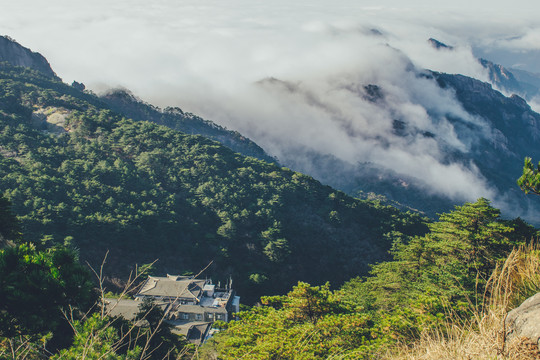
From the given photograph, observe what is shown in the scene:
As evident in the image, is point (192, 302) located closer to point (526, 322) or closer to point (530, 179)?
point (530, 179)

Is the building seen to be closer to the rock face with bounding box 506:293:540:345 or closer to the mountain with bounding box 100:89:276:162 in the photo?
the rock face with bounding box 506:293:540:345

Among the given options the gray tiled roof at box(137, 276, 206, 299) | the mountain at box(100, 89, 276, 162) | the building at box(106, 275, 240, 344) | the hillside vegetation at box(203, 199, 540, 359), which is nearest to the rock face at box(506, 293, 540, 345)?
the hillside vegetation at box(203, 199, 540, 359)

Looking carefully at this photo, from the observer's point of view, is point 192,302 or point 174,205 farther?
point 174,205

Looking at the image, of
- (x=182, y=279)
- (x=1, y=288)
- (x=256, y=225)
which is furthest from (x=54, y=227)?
(x=1, y=288)

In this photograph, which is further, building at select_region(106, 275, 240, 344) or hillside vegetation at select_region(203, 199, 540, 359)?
building at select_region(106, 275, 240, 344)

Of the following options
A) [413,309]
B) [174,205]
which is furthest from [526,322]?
[174,205]
